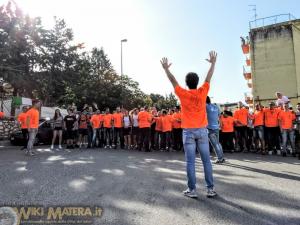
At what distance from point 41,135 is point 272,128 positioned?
12.3 meters

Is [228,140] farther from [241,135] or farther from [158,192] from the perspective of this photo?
[158,192]

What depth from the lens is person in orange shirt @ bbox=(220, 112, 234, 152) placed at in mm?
13336

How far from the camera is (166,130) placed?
566 inches

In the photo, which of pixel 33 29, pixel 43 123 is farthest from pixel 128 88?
pixel 43 123

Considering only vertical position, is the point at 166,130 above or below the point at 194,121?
above

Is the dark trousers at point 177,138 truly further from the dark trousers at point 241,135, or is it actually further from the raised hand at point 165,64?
the raised hand at point 165,64

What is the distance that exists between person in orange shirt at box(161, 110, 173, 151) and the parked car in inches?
288

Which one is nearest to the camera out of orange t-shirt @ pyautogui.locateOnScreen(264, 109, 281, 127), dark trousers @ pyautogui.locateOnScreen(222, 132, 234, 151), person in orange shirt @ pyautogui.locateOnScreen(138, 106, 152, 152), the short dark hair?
the short dark hair

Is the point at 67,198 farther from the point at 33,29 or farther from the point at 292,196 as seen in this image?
the point at 33,29

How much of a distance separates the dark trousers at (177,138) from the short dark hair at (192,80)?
364 inches

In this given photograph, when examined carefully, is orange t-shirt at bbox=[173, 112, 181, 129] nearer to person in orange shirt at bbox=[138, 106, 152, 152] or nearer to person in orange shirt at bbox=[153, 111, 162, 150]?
person in orange shirt at bbox=[153, 111, 162, 150]

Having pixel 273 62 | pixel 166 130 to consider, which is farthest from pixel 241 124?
pixel 273 62

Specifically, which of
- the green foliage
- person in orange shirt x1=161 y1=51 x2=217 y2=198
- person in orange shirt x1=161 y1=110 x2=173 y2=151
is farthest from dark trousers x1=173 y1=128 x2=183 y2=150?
the green foliage

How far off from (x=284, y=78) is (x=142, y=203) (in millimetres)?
32475
